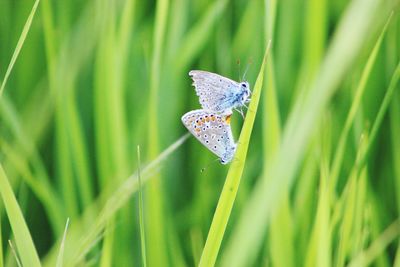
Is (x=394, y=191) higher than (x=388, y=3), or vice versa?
(x=388, y=3)

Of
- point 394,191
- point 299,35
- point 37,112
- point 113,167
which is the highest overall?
point 299,35

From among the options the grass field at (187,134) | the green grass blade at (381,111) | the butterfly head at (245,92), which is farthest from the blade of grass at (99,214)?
the green grass blade at (381,111)

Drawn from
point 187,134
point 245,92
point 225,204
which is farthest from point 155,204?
point 225,204

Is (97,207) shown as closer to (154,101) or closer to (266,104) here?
(154,101)

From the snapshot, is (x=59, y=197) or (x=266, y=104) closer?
(x=266, y=104)

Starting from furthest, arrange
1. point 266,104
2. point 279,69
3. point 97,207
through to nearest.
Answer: point 279,69 → point 97,207 → point 266,104

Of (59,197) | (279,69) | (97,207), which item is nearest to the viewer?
(97,207)

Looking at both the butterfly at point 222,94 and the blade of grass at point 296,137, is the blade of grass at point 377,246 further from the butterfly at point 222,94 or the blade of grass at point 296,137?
the butterfly at point 222,94

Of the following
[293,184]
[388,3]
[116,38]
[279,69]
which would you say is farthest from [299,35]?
[116,38]
